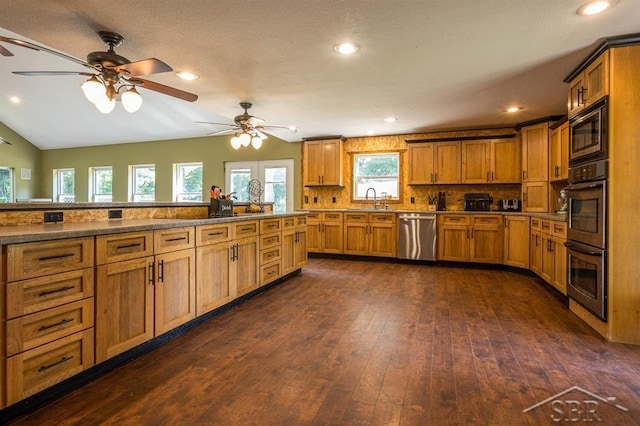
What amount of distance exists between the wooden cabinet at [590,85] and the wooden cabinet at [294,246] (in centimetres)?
328

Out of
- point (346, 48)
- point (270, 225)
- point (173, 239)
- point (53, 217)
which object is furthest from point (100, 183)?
point (346, 48)

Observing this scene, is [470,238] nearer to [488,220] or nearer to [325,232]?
[488,220]

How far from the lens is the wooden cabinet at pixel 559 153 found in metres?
4.24

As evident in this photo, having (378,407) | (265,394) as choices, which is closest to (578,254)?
(378,407)

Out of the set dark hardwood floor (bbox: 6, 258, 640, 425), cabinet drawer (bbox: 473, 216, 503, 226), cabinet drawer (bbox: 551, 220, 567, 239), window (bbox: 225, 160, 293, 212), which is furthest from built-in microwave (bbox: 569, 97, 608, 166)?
window (bbox: 225, 160, 293, 212)

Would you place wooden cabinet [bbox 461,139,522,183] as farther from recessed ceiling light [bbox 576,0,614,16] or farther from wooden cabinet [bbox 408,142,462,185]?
recessed ceiling light [bbox 576,0,614,16]

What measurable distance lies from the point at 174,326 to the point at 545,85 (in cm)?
427

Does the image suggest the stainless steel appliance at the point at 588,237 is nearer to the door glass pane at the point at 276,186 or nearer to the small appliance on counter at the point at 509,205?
the small appliance on counter at the point at 509,205

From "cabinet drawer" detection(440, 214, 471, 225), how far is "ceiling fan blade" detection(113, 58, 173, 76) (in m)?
4.49

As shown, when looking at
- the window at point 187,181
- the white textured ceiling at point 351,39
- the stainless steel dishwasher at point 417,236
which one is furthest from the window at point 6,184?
the stainless steel dishwasher at point 417,236

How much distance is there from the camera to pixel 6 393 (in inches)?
59.1

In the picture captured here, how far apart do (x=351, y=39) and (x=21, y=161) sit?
404 inches

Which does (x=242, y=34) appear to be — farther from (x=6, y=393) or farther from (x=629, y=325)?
(x=629, y=325)

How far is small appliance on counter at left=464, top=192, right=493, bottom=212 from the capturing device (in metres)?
5.55
